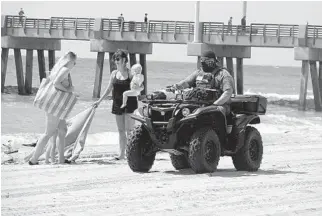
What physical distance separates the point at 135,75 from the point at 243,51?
1356 inches

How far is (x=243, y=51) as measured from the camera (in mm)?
45906

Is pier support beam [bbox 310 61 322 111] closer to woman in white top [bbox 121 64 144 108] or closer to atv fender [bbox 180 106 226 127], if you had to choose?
woman in white top [bbox 121 64 144 108]

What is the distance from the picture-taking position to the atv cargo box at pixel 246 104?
1068cm

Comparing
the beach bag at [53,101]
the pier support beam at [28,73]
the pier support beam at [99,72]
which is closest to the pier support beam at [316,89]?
the pier support beam at [99,72]

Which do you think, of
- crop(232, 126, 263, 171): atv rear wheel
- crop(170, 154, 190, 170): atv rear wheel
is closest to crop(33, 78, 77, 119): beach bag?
crop(170, 154, 190, 170): atv rear wheel

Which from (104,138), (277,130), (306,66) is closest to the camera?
(104,138)

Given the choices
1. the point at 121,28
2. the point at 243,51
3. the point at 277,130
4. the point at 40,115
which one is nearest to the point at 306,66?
the point at 243,51

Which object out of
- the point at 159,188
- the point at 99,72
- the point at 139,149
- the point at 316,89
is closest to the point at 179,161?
the point at 139,149

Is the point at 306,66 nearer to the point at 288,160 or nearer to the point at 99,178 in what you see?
the point at 288,160

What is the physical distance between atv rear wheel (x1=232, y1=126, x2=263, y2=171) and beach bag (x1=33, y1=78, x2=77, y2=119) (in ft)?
7.24

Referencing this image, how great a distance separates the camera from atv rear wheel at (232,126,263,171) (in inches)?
422

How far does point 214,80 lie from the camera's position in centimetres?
1034

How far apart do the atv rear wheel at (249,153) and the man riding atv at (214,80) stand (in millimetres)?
510

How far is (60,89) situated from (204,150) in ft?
7.53
